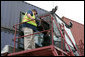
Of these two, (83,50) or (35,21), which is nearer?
(35,21)

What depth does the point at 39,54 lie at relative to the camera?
7.48m

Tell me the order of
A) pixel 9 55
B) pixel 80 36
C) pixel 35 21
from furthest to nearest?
pixel 80 36, pixel 35 21, pixel 9 55

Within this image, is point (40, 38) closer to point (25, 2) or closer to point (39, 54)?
point (39, 54)

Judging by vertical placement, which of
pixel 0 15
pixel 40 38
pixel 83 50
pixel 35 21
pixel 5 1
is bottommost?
pixel 83 50

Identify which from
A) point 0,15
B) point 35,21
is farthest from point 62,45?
point 0,15

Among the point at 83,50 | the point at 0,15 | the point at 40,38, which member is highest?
the point at 0,15

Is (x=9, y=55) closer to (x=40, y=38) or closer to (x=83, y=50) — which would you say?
(x=40, y=38)

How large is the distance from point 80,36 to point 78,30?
1.81ft

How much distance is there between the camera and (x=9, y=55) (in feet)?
24.2

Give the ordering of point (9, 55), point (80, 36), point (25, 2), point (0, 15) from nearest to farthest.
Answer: point (9, 55) → point (0, 15) → point (25, 2) → point (80, 36)

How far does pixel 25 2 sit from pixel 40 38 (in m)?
5.06

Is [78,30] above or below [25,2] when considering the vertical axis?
below

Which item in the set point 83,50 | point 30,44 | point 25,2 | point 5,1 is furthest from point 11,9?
point 83,50

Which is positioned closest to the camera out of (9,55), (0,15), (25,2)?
(9,55)
